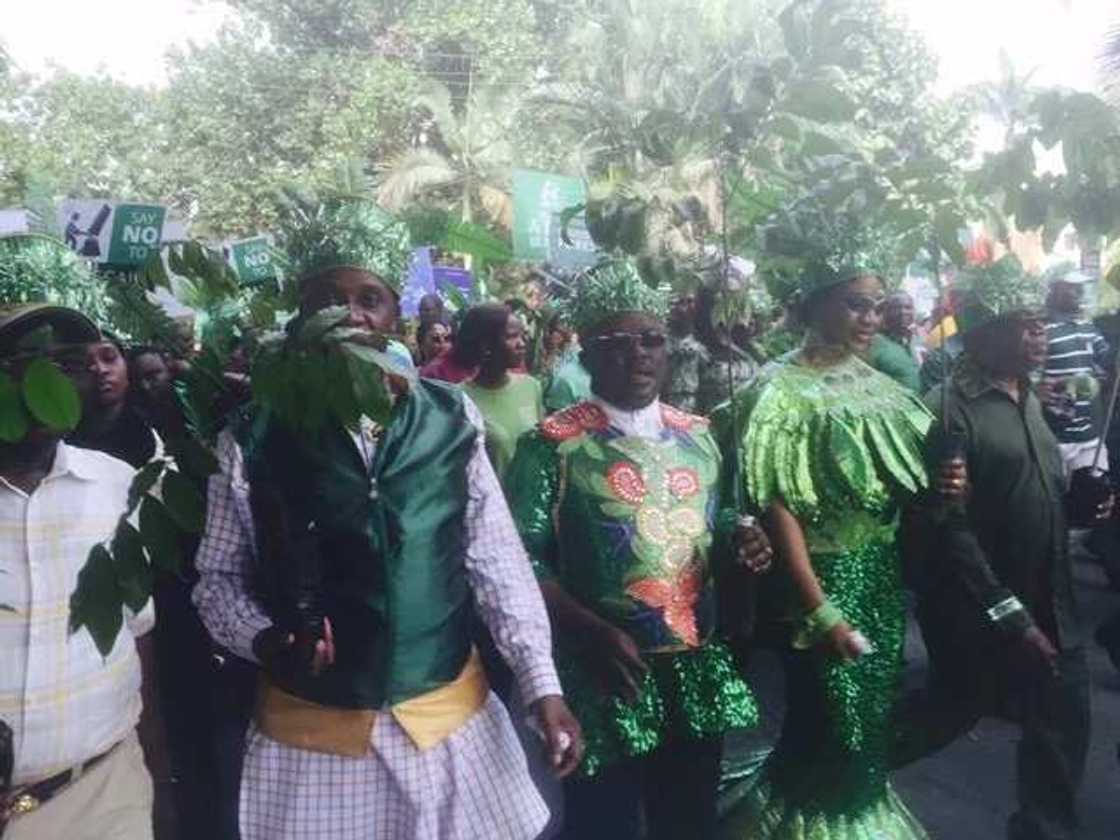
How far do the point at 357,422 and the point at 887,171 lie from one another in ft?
5.66

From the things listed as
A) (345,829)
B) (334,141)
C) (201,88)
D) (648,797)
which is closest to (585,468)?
(648,797)

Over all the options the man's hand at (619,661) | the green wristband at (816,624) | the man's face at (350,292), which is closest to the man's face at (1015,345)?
the green wristband at (816,624)

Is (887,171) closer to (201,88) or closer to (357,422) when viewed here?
(357,422)

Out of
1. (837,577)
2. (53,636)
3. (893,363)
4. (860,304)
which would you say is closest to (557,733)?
(53,636)

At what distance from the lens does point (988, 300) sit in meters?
4.02

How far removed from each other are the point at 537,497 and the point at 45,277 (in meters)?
1.29

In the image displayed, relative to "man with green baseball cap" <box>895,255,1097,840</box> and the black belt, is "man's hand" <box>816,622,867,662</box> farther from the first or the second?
the black belt

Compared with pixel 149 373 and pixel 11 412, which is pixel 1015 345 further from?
pixel 11 412

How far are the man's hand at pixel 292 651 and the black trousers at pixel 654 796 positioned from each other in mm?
1195

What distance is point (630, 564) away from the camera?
129 inches

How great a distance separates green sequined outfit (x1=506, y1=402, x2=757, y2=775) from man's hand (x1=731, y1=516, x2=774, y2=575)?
149 millimetres

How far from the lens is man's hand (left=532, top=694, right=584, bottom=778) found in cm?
253

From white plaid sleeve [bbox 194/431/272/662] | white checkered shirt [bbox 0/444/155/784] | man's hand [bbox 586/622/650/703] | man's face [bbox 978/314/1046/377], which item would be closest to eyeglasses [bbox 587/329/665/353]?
man's hand [bbox 586/622/650/703]

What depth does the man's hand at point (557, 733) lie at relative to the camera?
8.30 feet
